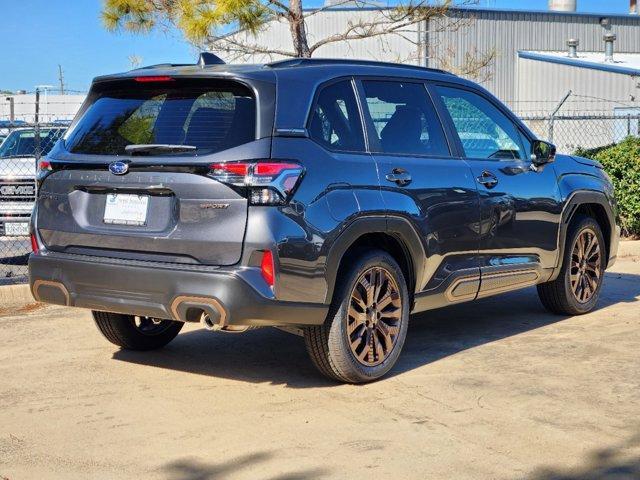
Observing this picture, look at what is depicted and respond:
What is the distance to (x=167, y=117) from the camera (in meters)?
5.61

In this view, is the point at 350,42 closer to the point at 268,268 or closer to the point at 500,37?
the point at 500,37

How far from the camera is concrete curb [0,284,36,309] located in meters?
8.90

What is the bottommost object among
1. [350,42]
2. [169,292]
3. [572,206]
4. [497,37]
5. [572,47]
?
[169,292]

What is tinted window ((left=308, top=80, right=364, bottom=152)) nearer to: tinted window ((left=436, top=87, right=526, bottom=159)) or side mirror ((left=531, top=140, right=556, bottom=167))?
tinted window ((left=436, top=87, right=526, bottom=159))

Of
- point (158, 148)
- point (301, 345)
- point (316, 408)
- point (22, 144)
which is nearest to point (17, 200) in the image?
point (22, 144)

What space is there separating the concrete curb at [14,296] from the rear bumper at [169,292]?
10.9 feet

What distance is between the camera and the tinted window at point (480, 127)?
686 cm

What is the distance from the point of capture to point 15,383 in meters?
6.11

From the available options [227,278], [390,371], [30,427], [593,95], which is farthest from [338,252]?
[593,95]

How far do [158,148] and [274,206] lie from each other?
754mm

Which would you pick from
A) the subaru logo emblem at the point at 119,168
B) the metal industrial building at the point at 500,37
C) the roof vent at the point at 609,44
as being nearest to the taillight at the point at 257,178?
the subaru logo emblem at the point at 119,168

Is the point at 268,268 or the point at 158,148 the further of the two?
the point at 158,148

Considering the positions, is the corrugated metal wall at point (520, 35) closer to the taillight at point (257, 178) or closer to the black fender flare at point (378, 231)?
the black fender flare at point (378, 231)

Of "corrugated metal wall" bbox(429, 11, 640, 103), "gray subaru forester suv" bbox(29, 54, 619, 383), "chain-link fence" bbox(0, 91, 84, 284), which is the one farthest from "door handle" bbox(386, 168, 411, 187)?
"corrugated metal wall" bbox(429, 11, 640, 103)
